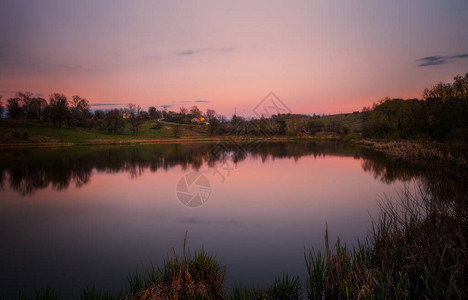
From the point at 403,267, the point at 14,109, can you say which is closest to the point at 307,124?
the point at 14,109

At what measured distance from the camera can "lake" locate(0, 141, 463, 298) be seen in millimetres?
6984

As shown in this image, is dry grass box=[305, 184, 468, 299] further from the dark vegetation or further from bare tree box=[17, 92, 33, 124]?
bare tree box=[17, 92, 33, 124]

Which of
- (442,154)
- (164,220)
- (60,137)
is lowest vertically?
(164,220)

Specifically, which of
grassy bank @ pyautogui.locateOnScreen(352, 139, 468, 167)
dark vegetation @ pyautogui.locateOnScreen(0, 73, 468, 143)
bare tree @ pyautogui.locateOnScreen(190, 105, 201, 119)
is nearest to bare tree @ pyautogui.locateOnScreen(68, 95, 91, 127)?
dark vegetation @ pyautogui.locateOnScreen(0, 73, 468, 143)

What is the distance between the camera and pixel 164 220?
11.3 metres

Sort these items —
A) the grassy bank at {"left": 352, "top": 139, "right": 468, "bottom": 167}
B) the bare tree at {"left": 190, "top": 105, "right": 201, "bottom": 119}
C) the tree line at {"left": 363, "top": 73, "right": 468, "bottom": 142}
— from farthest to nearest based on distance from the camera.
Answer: the bare tree at {"left": 190, "top": 105, "right": 201, "bottom": 119}, the tree line at {"left": 363, "top": 73, "right": 468, "bottom": 142}, the grassy bank at {"left": 352, "top": 139, "right": 468, "bottom": 167}

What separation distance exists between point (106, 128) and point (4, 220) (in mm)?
71743

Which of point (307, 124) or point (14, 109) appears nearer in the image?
point (14, 109)

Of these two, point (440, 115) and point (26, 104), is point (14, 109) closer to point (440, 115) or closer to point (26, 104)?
point (26, 104)

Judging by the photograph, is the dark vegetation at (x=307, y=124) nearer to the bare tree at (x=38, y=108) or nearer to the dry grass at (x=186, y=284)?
the bare tree at (x=38, y=108)

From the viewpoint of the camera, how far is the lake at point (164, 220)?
22.9 feet

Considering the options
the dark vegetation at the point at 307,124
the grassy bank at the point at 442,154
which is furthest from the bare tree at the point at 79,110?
the grassy bank at the point at 442,154

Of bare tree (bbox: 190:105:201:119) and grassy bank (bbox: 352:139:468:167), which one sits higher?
bare tree (bbox: 190:105:201:119)

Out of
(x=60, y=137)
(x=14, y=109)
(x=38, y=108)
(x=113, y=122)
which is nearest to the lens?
→ (x=60, y=137)
